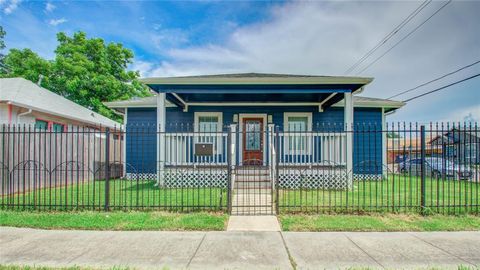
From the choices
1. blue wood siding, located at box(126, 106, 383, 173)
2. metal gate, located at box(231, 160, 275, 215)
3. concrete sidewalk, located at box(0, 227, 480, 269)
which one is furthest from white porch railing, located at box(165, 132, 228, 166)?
concrete sidewalk, located at box(0, 227, 480, 269)

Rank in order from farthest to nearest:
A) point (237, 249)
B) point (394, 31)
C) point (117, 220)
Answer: point (394, 31)
point (117, 220)
point (237, 249)

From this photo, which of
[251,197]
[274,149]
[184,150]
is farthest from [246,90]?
[251,197]

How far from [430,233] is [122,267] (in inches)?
211

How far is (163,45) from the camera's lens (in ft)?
56.3

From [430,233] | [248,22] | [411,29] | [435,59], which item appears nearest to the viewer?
[430,233]

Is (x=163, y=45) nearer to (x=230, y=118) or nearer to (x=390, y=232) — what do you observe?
(x=230, y=118)

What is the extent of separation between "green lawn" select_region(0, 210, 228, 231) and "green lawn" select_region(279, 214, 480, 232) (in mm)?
1600

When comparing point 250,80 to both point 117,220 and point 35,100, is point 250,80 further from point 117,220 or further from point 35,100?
point 35,100

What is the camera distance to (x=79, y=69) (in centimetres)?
2209

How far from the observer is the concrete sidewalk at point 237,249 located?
148 inches

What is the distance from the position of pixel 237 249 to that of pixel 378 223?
312 cm

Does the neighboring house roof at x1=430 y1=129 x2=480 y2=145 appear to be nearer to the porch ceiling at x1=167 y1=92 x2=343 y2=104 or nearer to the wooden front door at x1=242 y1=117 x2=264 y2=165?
the porch ceiling at x1=167 y1=92 x2=343 y2=104

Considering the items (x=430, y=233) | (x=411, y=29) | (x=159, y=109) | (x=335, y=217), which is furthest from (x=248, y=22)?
(x=430, y=233)

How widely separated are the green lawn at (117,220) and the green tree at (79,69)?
18993 millimetres
